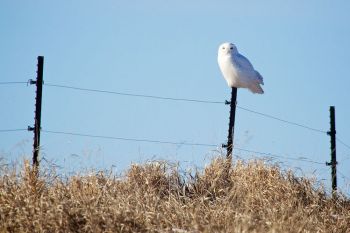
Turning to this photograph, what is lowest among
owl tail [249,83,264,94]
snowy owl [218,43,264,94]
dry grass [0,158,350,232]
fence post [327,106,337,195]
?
dry grass [0,158,350,232]

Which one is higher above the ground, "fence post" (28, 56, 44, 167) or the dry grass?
"fence post" (28, 56, 44, 167)

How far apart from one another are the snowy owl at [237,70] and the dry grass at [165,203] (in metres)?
2.36

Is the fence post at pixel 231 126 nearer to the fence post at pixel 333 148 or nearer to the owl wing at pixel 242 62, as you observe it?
the owl wing at pixel 242 62

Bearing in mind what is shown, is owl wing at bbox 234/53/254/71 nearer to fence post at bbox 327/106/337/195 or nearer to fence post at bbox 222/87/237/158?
fence post at bbox 222/87/237/158

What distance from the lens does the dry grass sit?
5.81 meters

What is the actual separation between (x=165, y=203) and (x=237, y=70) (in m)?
5.05

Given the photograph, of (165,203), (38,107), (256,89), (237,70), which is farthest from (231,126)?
(165,203)

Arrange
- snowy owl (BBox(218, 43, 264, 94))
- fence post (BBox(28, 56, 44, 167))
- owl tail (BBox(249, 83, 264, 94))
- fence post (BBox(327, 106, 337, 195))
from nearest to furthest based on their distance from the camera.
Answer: fence post (BBox(28, 56, 44, 167))
fence post (BBox(327, 106, 337, 195))
snowy owl (BBox(218, 43, 264, 94))
owl tail (BBox(249, 83, 264, 94))

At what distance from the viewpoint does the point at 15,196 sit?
641cm

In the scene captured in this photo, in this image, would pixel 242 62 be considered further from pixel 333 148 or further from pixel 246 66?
pixel 333 148

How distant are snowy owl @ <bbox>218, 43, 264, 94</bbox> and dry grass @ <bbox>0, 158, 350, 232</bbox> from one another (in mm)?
2363

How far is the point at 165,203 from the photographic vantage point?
6699mm

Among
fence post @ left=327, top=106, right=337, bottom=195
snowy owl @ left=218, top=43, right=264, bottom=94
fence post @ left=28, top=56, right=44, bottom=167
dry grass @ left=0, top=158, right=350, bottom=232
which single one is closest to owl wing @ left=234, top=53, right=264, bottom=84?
snowy owl @ left=218, top=43, right=264, bottom=94

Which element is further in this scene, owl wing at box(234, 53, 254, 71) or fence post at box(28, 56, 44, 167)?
owl wing at box(234, 53, 254, 71)
